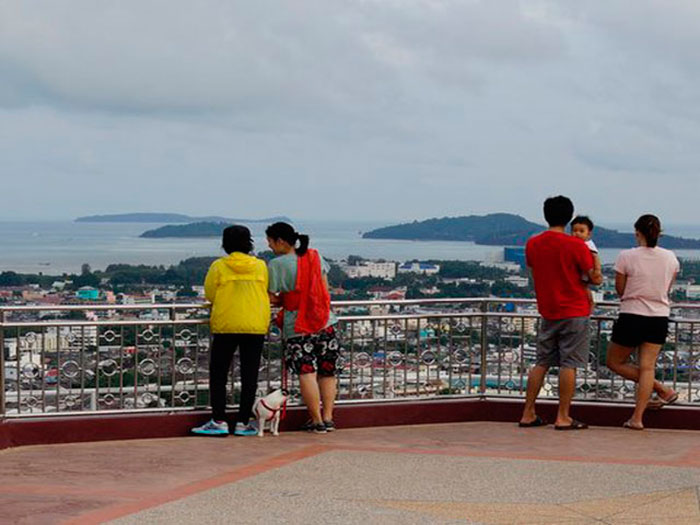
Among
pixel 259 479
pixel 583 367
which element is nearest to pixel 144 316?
pixel 259 479

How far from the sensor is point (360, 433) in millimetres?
9266

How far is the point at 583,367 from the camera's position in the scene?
30.7ft

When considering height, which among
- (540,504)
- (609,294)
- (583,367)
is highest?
(609,294)

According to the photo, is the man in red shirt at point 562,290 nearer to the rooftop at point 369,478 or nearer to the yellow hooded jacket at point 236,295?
the rooftop at point 369,478

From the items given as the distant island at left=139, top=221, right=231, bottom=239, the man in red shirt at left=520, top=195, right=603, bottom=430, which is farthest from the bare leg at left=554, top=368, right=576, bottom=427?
the distant island at left=139, top=221, right=231, bottom=239

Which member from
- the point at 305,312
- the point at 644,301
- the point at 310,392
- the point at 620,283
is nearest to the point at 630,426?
the point at 644,301

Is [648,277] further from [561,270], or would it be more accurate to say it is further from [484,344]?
[484,344]

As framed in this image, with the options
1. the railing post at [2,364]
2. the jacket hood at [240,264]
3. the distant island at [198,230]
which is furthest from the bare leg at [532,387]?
the distant island at [198,230]

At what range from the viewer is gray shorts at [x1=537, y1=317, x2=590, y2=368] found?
912 cm

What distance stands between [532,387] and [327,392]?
1795 millimetres

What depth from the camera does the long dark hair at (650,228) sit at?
904 cm

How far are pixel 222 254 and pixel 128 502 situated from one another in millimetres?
3049

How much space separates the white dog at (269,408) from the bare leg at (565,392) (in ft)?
7.73

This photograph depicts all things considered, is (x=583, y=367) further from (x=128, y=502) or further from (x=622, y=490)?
(x=128, y=502)
